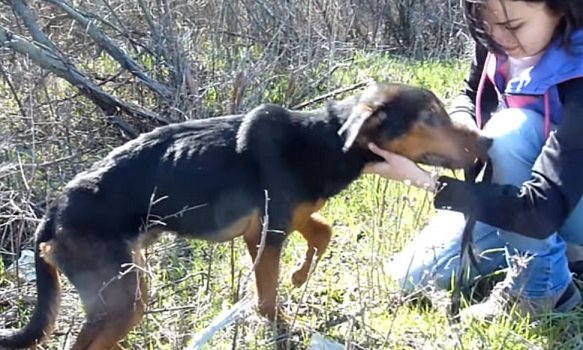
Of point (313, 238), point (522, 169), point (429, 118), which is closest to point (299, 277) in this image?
point (313, 238)

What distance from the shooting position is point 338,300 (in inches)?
154

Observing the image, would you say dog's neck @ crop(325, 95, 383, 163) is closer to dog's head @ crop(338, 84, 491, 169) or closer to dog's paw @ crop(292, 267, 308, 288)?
dog's head @ crop(338, 84, 491, 169)

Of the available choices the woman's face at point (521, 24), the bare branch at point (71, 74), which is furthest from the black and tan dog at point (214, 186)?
the bare branch at point (71, 74)

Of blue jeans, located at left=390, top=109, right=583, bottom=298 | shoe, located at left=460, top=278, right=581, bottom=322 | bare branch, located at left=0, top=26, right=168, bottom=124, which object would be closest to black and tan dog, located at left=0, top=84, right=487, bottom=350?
blue jeans, located at left=390, top=109, right=583, bottom=298

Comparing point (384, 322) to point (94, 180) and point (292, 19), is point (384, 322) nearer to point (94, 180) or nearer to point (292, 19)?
point (94, 180)

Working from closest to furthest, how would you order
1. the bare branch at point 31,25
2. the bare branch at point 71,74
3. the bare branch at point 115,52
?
the bare branch at point 71,74 → the bare branch at point 31,25 → the bare branch at point 115,52

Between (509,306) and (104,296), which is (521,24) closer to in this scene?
(509,306)

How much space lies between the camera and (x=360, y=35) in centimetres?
934

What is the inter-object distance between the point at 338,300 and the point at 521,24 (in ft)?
4.79

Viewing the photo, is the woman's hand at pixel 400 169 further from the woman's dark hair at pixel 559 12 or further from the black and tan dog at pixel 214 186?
the woman's dark hair at pixel 559 12

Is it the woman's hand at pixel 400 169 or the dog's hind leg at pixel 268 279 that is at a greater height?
the woman's hand at pixel 400 169

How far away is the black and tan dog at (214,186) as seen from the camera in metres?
3.23

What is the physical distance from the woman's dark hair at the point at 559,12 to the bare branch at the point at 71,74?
8.03ft

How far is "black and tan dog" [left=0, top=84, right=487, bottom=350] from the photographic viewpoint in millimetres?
3232
